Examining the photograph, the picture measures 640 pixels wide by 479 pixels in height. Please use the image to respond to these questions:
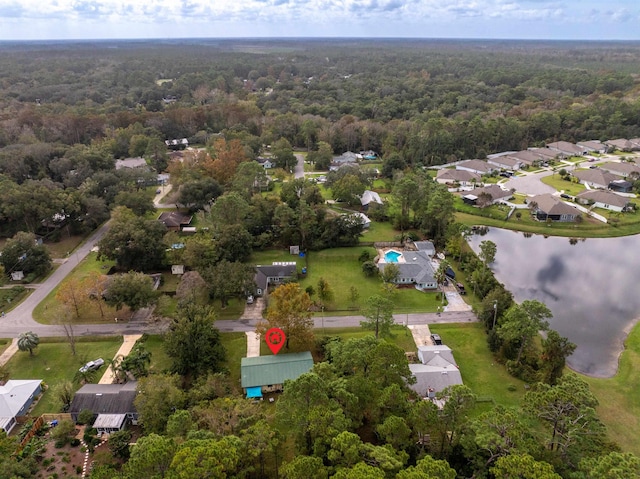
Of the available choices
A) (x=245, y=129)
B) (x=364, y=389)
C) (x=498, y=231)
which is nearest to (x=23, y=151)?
(x=245, y=129)

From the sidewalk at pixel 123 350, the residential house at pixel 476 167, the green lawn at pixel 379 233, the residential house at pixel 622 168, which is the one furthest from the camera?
the residential house at pixel 476 167

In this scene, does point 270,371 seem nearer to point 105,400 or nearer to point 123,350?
point 105,400

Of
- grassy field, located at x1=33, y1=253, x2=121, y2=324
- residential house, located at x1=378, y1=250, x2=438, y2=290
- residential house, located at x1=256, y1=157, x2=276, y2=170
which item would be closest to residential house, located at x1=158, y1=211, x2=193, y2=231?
grassy field, located at x1=33, y1=253, x2=121, y2=324

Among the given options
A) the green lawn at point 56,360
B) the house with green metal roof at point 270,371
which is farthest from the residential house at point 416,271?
the green lawn at point 56,360

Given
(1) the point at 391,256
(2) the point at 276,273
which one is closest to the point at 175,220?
(2) the point at 276,273

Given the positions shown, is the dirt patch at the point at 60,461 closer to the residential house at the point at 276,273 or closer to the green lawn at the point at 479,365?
the residential house at the point at 276,273
